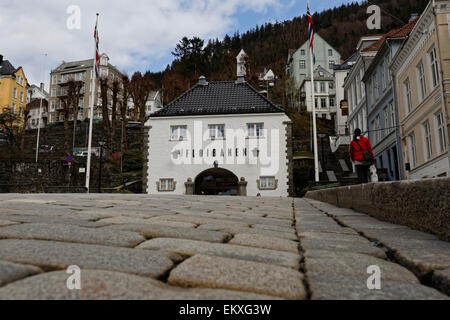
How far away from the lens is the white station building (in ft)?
84.6

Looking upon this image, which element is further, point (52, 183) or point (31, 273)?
point (52, 183)

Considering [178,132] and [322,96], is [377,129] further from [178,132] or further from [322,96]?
[322,96]

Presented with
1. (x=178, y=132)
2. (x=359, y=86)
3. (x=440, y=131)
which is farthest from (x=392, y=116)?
(x=178, y=132)

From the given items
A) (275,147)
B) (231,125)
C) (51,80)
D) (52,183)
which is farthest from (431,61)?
(51,80)

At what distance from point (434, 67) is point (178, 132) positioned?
17286 millimetres

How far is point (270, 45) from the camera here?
99875 millimetres

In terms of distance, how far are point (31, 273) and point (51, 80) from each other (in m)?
83.3

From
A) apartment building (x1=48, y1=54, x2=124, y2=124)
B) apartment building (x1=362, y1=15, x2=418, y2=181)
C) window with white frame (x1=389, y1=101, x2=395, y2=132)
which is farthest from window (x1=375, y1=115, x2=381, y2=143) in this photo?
apartment building (x1=48, y1=54, x2=124, y2=124)

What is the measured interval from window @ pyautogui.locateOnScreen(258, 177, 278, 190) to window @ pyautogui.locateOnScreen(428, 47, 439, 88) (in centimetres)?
1174

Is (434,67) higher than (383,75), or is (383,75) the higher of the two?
(383,75)

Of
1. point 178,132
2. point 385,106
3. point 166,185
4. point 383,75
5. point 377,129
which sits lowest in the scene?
point 166,185

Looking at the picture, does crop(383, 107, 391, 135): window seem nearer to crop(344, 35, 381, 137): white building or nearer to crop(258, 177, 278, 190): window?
crop(344, 35, 381, 137): white building
